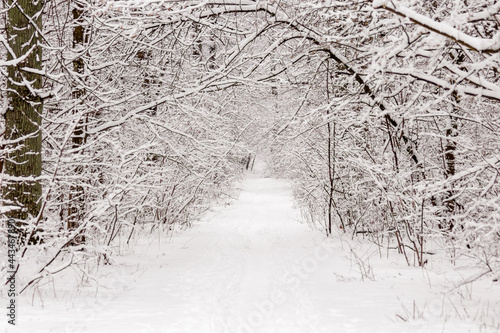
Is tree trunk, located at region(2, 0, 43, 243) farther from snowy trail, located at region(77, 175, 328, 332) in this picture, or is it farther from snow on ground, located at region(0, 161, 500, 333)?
snowy trail, located at region(77, 175, 328, 332)

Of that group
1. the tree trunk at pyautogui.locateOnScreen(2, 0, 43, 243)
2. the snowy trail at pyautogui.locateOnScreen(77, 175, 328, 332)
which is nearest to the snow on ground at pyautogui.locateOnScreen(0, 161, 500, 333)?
the snowy trail at pyautogui.locateOnScreen(77, 175, 328, 332)

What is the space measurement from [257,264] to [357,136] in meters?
3.30

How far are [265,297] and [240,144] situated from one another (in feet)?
14.2

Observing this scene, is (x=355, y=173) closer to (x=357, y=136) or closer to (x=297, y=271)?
(x=357, y=136)

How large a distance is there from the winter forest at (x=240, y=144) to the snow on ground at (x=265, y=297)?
4 cm

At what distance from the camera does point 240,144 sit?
29.6 ft

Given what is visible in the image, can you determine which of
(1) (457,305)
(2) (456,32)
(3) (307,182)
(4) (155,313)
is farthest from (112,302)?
(3) (307,182)

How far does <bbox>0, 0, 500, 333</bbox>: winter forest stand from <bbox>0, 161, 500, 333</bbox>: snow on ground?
0.04 metres

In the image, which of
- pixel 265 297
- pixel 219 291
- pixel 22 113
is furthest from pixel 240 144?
pixel 22 113

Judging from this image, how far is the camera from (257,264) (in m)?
7.44

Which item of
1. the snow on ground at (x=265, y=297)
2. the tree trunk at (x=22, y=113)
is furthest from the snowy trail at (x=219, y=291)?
the tree trunk at (x=22, y=113)

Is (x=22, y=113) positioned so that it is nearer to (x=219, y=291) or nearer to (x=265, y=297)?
(x=219, y=291)

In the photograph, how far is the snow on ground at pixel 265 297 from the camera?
3.99 m

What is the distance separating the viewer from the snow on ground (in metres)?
3.99
